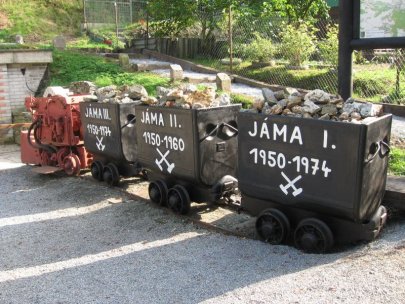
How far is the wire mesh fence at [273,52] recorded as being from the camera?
11.5 metres

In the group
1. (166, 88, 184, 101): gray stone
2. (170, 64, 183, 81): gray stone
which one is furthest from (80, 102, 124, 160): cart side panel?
(170, 64, 183, 81): gray stone

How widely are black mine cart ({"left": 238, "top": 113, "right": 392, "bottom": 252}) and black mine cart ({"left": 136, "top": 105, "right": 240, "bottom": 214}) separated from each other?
71 cm

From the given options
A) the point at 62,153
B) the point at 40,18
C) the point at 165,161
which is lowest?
the point at 62,153

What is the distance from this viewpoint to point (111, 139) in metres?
7.30

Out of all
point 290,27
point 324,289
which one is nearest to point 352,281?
point 324,289

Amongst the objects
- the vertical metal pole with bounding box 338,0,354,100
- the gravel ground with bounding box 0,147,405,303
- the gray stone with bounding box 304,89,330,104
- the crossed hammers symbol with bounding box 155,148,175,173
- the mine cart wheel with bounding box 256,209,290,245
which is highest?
the vertical metal pole with bounding box 338,0,354,100

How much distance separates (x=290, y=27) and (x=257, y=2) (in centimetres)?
489

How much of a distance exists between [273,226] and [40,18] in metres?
22.3

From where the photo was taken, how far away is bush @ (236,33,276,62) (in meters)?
14.6

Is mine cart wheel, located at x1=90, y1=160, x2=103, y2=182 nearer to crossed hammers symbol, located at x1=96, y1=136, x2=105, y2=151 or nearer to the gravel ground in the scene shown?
crossed hammers symbol, located at x1=96, y1=136, x2=105, y2=151

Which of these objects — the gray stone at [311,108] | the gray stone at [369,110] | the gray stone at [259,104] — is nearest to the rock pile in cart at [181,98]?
the gray stone at [259,104]

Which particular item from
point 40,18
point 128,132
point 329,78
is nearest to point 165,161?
point 128,132

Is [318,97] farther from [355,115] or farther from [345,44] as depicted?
[345,44]

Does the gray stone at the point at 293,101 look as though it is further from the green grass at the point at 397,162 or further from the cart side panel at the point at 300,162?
the green grass at the point at 397,162
